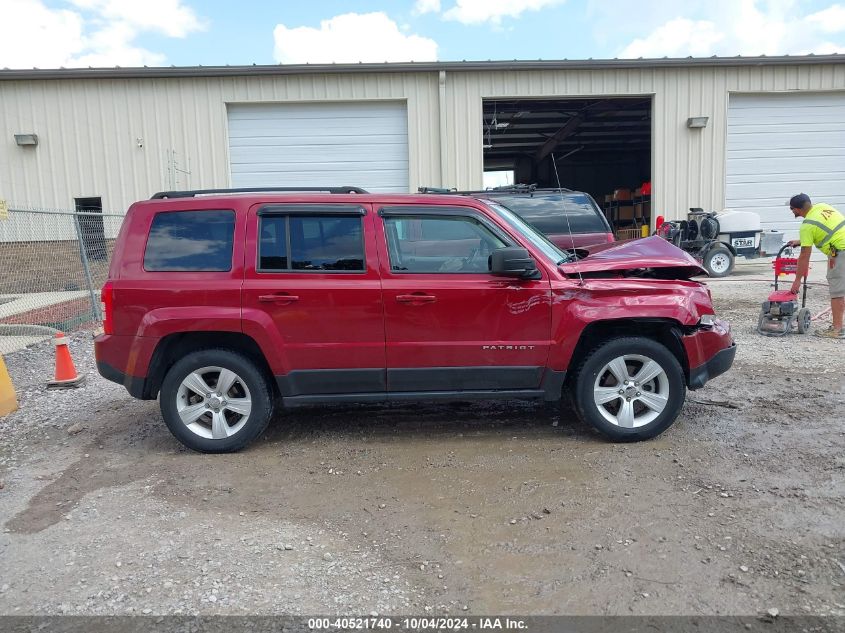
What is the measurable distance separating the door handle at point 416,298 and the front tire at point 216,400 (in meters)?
1.15

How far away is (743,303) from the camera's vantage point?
36.3ft

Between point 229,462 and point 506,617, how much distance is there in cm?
249

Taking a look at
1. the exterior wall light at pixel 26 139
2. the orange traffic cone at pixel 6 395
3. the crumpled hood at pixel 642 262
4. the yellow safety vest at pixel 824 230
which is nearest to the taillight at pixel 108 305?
the orange traffic cone at pixel 6 395

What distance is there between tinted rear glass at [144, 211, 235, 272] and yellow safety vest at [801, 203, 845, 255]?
22.2ft

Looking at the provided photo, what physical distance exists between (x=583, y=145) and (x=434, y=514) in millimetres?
27004

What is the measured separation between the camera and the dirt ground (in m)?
Answer: 2.90

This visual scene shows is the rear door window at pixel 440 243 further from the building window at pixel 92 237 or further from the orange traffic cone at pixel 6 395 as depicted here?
the building window at pixel 92 237

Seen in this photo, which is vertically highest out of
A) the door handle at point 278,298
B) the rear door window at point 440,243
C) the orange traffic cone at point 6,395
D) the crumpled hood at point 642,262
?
the rear door window at point 440,243

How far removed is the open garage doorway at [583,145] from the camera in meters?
20.1

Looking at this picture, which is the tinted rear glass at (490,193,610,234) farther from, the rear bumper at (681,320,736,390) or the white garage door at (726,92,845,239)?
the white garage door at (726,92,845,239)

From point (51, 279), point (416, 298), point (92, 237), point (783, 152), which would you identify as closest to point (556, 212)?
point (416, 298)

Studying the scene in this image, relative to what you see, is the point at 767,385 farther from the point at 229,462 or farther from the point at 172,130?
the point at 172,130

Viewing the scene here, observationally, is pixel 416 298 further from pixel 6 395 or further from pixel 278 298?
pixel 6 395

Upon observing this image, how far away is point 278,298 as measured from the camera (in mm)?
4465
